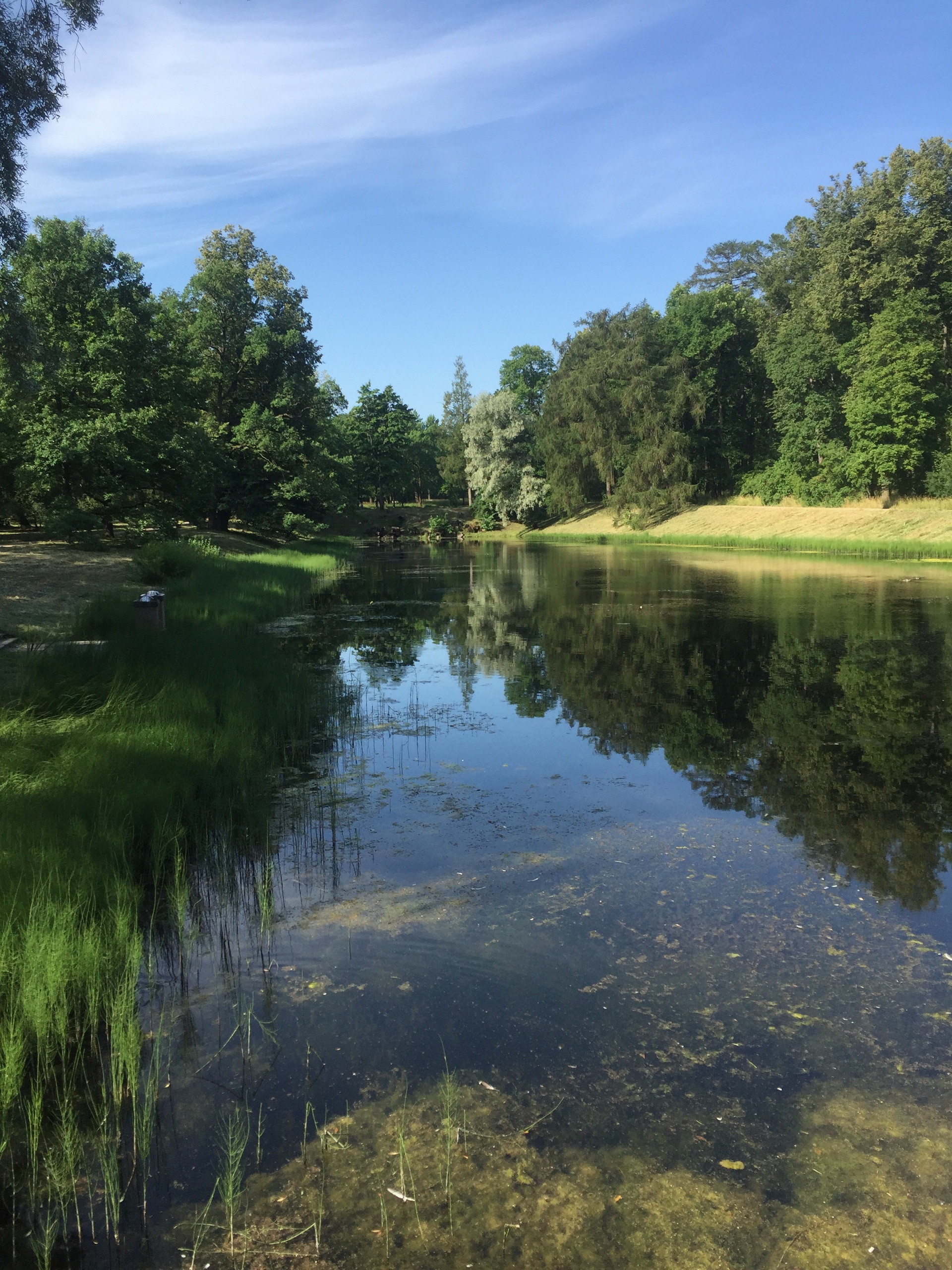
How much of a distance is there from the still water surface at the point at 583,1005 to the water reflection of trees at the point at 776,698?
8 centimetres

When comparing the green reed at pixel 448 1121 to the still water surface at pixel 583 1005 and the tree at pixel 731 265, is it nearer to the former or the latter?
the still water surface at pixel 583 1005

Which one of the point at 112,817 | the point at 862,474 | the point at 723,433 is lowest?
the point at 112,817

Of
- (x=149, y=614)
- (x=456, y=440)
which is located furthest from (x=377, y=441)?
(x=149, y=614)

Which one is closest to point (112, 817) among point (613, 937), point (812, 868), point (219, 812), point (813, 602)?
point (219, 812)

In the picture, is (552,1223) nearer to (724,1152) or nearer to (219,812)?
(724,1152)

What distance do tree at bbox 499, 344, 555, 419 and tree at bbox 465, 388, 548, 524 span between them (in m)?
21.1

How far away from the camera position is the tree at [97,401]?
2628 centimetres

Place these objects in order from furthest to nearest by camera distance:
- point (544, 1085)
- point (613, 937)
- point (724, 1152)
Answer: point (613, 937) < point (544, 1085) < point (724, 1152)

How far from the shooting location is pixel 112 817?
638 cm

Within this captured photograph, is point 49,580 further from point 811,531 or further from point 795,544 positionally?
point 811,531

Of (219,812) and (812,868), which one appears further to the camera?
(219,812)

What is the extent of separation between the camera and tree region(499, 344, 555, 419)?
9819 cm

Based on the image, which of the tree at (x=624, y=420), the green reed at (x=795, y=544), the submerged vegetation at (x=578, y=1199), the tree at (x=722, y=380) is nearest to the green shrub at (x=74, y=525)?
the submerged vegetation at (x=578, y=1199)

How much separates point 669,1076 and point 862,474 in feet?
180
